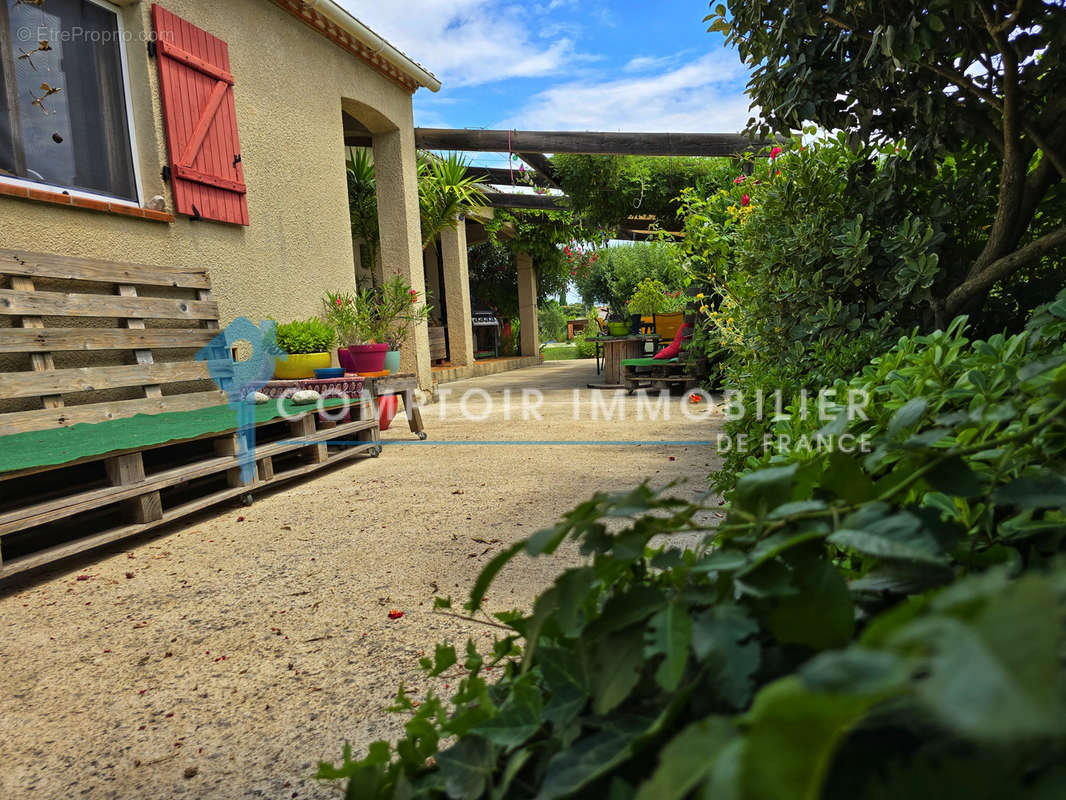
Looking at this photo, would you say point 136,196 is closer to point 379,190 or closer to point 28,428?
point 28,428

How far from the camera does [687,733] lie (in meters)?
0.27

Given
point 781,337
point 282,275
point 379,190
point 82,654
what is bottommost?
point 82,654

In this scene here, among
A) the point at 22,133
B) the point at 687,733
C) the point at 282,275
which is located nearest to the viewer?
the point at 687,733

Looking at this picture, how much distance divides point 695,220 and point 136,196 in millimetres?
4542

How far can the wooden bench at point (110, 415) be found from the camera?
2.76 meters

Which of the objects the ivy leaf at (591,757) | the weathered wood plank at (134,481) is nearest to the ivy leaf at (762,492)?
the ivy leaf at (591,757)

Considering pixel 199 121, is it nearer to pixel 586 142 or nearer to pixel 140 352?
pixel 140 352

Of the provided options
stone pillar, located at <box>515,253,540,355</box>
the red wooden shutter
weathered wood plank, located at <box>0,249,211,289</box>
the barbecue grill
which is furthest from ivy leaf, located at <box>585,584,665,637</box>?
the barbecue grill

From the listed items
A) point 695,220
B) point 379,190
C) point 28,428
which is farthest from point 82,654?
point 379,190

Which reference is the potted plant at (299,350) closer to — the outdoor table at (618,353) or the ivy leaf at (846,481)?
the outdoor table at (618,353)

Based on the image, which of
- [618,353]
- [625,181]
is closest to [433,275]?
[625,181]

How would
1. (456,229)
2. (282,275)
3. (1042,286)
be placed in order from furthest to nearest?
(456,229)
(282,275)
(1042,286)

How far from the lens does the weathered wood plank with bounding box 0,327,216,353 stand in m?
3.28

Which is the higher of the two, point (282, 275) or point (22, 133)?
point (22, 133)
